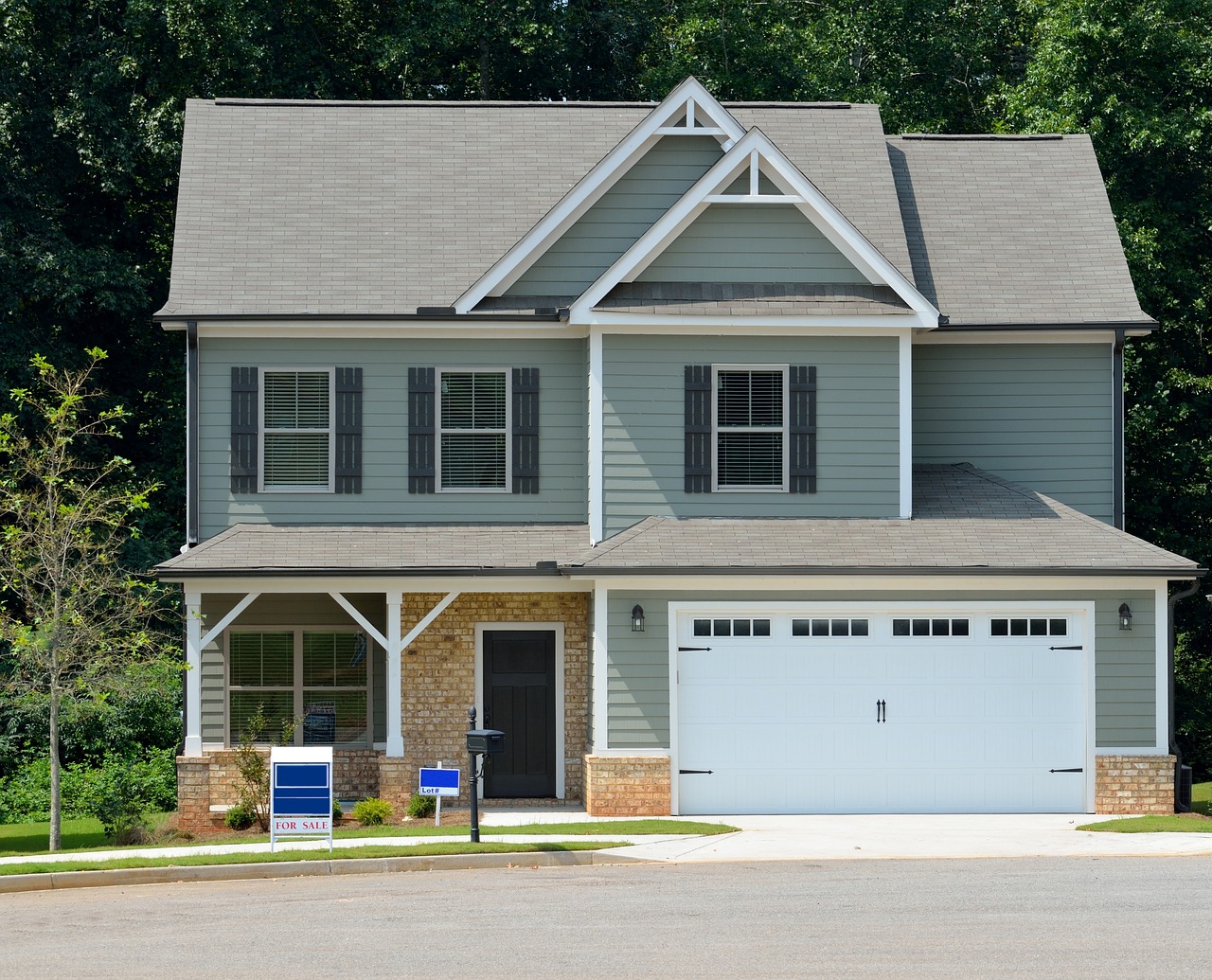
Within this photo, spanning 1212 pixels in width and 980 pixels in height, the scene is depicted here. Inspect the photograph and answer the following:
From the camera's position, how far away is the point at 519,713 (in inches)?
844

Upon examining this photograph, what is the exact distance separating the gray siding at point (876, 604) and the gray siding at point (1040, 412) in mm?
2869

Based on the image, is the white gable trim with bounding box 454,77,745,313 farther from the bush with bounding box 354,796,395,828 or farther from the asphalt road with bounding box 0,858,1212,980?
the asphalt road with bounding box 0,858,1212,980

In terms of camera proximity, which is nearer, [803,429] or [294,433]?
[803,429]

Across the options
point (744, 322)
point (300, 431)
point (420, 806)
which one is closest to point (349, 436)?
point (300, 431)

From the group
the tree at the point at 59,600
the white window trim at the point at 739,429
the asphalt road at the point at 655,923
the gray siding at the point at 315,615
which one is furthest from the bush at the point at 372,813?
the white window trim at the point at 739,429

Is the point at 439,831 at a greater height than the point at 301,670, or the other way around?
the point at 301,670

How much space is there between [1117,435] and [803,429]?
4521 mm

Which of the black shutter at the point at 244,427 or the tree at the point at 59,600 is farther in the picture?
the black shutter at the point at 244,427

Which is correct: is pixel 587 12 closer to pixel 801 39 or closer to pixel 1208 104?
pixel 801 39

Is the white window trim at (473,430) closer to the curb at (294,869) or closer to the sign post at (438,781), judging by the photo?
the sign post at (438,781)

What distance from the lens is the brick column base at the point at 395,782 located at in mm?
20094

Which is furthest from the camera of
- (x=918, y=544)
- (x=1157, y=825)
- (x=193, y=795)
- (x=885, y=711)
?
(x=193, y=795)

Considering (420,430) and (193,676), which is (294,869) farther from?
(420,430)

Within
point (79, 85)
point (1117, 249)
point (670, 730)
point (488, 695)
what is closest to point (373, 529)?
point (488, 695)
